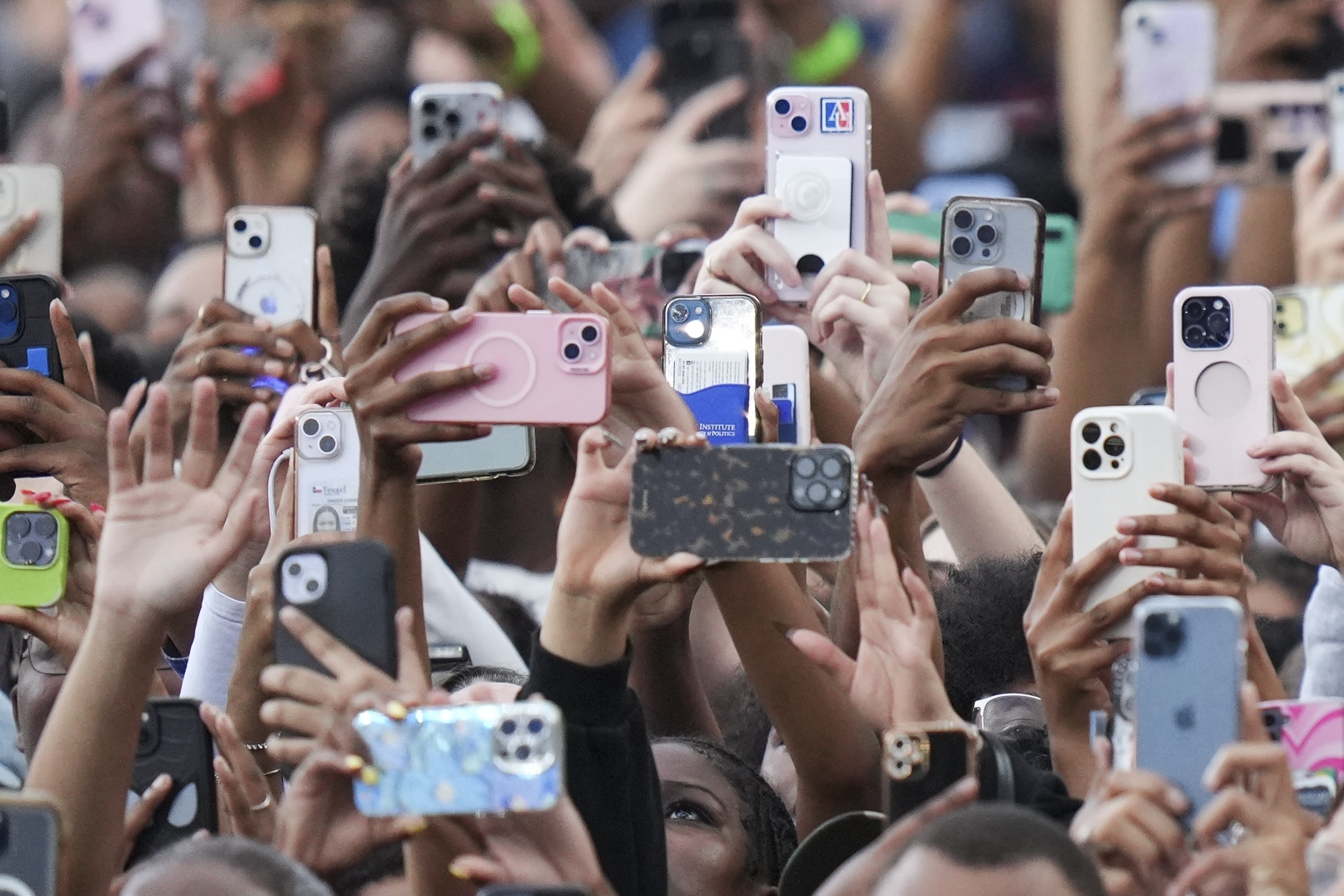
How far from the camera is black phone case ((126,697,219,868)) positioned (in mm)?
2387

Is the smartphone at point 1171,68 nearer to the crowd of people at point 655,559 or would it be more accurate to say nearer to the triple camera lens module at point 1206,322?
the crowd of people at point 655,559

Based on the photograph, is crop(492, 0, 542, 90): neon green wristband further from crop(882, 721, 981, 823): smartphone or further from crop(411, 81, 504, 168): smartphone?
crop(882, 721, 981, 823): smartphone

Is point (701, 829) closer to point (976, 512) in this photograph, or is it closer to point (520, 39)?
point (976, 512)

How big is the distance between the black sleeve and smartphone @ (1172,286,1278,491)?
930 millimetres

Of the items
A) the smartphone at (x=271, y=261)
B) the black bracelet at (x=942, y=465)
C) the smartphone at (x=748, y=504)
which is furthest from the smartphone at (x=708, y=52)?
the smartphone at (x=748, y=504)

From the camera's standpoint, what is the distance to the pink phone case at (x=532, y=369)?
249cm

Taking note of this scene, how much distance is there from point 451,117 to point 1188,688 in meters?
2.10

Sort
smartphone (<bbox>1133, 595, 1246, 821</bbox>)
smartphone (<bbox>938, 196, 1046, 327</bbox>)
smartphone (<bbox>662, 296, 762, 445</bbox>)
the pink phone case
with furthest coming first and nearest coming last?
smartphone (<bbox>938, 196, 1046, 327</bbox>)
smartphone (<bbox>662, 296, 762, 445</bbox>)
the pink phone case
smartphone (<bbox>1133, 595, 1246, 821</bbox>)

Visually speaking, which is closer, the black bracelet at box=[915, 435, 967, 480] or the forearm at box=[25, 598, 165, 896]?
the forearm at box=[25, 598, 165, 896]

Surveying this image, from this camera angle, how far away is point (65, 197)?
4.81 metres

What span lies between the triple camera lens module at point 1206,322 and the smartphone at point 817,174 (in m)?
0.48

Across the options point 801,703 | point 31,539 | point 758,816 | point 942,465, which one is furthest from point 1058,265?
point 31,539

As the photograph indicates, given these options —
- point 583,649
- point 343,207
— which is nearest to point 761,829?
point 583,649

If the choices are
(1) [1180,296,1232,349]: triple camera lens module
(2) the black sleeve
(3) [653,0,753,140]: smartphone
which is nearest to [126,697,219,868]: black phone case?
(2) the black sleeve
